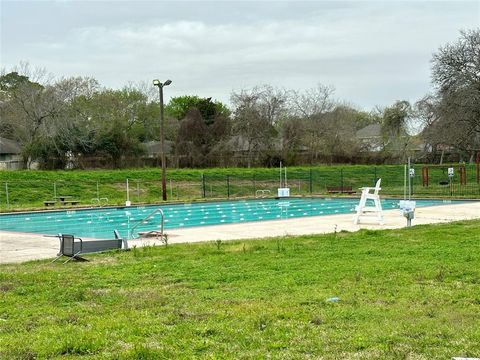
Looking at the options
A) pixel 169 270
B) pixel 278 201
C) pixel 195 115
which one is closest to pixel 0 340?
pixel 169 270

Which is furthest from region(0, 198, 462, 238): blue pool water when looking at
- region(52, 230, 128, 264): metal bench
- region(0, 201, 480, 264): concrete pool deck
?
region(52, 230, 128, 264): metal bench

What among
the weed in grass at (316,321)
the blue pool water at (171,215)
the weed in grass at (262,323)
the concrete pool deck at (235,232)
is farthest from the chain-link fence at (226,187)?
the weed in grass at (316,321)

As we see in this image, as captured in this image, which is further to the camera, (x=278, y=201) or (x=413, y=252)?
(x=278, y=201)

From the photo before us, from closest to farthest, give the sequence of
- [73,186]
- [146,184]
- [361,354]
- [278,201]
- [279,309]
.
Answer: [361,354] < [279,309] < [278,201] < [73,186] < [146,184]

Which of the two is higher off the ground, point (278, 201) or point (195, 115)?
point (195, 115)

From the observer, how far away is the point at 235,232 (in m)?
15.6

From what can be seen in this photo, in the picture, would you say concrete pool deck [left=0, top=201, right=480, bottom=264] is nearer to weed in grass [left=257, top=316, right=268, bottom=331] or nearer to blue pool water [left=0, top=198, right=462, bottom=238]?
blue pool water [left=0, top=198, right=462, bottom=238]

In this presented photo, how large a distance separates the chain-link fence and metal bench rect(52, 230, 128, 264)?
15.8 meters

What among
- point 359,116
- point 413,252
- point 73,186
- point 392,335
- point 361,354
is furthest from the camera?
point 359,116

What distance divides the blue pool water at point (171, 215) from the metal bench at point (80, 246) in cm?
430

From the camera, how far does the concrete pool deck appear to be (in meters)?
12.5

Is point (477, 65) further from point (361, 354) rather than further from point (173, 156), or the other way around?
point (361, 354)

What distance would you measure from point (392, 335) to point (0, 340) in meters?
3.32

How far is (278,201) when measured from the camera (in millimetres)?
31594
